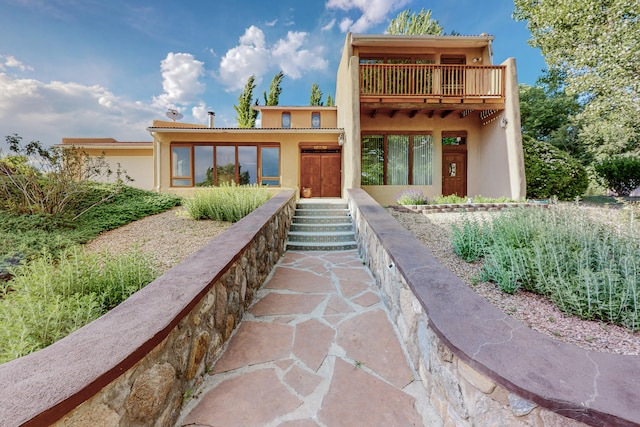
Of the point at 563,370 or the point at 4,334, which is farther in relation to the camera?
the point at 4,334

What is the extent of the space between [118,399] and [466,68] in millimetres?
11262

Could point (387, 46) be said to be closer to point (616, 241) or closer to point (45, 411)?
point (616, 241)

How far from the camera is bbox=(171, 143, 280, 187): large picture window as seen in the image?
35.8ft

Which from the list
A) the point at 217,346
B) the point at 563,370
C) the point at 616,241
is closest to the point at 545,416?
the point at 563,370

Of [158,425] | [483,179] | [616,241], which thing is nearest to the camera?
[158,425]

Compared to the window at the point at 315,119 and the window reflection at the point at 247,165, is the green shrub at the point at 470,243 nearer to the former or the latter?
the window reflection at the point at 247,165

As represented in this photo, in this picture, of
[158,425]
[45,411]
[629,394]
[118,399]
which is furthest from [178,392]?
[629,394]

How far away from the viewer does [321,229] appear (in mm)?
5922

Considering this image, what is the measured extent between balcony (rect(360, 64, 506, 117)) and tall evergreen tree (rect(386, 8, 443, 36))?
38.7 feet

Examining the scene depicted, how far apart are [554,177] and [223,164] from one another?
1207 cm

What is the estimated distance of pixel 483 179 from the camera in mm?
9883

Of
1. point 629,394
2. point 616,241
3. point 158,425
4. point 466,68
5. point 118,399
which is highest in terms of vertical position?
point 466,68

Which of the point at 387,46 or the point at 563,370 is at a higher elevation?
the point at 387,46

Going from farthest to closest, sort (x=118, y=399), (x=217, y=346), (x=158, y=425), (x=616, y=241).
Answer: (x=616, y=241) → (x=217, y=346) → (x=158, y=425) → (x=118, y=399)
